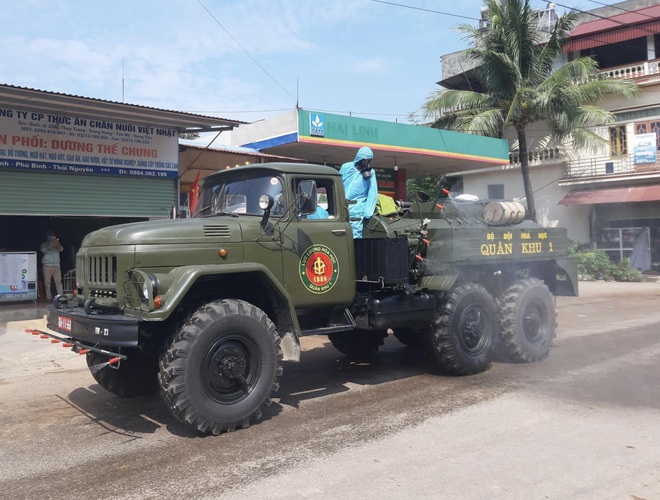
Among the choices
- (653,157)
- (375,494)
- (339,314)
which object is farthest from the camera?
(653,157)

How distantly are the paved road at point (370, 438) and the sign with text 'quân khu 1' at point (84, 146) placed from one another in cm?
547

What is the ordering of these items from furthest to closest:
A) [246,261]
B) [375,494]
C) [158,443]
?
[246,261] → [158,443] → [375,494]

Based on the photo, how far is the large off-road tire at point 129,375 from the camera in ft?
19.8

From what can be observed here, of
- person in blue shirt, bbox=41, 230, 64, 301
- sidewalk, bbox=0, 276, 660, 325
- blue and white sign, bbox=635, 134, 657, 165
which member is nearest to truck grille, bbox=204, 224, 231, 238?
sidewalk, bbox=0, 276, 660, 325

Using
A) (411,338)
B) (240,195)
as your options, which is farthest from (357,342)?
(240,195)

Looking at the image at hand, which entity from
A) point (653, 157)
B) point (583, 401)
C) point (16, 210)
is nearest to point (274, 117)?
point (16, 210)

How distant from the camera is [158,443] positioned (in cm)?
496

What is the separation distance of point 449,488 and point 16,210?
35.6 ft

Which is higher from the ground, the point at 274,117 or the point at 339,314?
the point at 274,117

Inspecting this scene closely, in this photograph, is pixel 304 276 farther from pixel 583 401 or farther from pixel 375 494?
pixel 583 401

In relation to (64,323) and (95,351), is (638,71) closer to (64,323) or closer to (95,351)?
(64,323)

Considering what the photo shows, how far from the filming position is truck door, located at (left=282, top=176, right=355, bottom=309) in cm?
590

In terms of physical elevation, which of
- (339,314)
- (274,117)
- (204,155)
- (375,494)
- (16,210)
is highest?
(274,117)

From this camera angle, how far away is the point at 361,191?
7.06 metres
